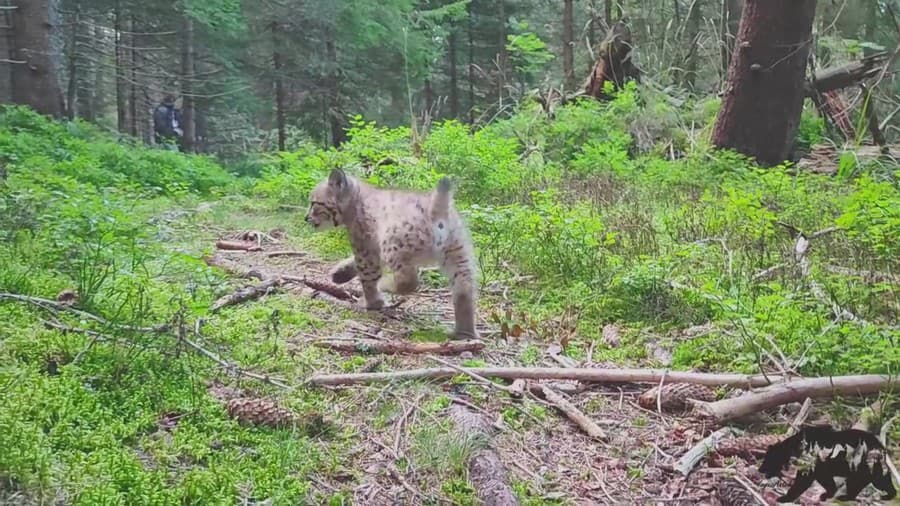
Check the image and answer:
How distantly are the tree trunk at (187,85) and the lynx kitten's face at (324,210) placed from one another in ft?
54.2

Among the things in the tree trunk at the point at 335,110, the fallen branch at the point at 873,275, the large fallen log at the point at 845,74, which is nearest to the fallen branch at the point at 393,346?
the fallen branch at the point at 873,275

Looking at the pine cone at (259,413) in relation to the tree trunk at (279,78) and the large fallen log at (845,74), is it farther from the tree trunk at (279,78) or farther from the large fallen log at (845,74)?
the tree trunk at (279,78)

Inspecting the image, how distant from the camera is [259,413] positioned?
3754 mm

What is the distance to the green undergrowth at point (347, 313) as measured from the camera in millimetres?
3291

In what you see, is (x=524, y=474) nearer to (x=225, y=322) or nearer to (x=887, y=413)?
(x=887, y=413)

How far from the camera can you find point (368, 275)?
6566mm

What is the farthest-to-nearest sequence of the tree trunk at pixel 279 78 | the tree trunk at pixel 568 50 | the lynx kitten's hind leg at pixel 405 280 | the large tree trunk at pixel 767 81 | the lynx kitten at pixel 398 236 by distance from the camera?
the tree trunk at pixel 279 78
the tree trunk at pixel 568 50
the large tree trunk at pixel 767 81
the lynx kitten's hind leg at pixel 405 280
the lynx kitten at pixel 398 236

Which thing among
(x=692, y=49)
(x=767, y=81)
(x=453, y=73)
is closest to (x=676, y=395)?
(x=767, y=81)

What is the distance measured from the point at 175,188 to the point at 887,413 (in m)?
12.3

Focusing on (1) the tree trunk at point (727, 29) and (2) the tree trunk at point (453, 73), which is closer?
(1) the tree trunk at point (727, 29)

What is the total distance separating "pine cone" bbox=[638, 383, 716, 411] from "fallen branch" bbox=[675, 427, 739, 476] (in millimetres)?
Result: 371

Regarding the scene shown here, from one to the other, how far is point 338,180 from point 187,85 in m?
18.1

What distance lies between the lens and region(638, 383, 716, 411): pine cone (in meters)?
4.49

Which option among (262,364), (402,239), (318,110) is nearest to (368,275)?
(402,239)
